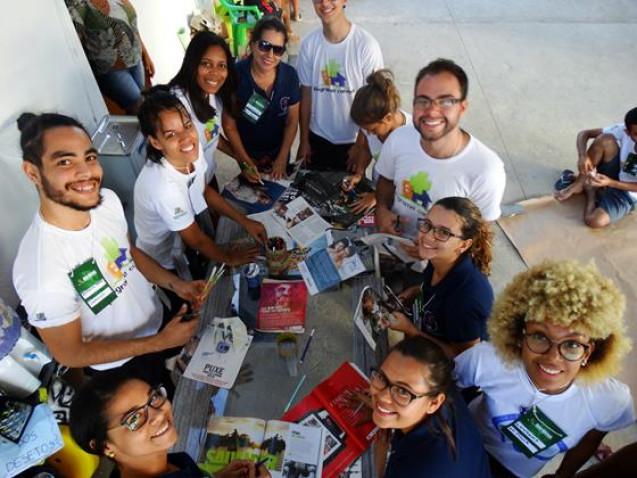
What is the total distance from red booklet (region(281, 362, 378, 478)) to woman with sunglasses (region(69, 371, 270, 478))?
1.33ft

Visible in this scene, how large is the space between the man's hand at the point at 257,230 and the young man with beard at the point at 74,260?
567mm

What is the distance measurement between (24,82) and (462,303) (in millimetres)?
2292

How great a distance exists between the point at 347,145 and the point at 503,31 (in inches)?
164

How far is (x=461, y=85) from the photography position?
201cm

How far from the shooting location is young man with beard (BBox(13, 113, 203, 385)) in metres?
1.54

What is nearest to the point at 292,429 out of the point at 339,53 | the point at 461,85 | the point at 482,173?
the point at 482,173

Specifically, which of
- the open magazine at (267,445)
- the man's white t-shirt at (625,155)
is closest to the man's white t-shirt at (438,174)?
the open magazine at (267,445)

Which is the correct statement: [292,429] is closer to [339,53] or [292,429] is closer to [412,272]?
[412,272]

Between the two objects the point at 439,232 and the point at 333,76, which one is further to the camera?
the point at 333,76

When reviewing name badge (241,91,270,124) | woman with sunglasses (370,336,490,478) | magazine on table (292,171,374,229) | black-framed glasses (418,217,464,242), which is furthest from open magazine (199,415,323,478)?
name badge (241,91,270,124)

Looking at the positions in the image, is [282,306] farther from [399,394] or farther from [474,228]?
[474,228]

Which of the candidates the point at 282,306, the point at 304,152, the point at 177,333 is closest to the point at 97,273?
the point at 177,333

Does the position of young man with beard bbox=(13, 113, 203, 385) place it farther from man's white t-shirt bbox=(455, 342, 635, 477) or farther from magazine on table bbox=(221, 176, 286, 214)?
man's white t-shirt bbox=(455, 342, 635, 477)

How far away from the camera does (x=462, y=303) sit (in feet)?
5.81
